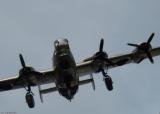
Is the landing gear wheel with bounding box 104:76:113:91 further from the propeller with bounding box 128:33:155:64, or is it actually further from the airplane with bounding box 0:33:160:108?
the propeller with bounding box 128:33:155:64

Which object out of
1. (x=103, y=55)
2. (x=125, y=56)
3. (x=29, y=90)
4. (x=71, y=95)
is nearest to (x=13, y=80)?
(x=29, y=90)

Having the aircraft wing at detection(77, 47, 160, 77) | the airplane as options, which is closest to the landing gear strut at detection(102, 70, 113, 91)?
the airplane

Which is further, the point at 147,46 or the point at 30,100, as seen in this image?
the point at 147,46

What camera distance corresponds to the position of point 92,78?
4481 cm

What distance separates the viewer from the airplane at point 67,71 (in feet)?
133

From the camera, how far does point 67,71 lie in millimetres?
40688

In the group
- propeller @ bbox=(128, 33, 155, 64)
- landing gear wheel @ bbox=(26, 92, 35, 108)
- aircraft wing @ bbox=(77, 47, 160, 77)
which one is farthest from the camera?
propeller @ bbox=(128, 33, 155, 64)

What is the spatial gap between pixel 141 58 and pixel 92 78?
561 cm

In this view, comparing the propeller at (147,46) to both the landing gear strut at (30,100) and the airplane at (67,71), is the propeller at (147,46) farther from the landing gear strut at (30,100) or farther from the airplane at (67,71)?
the landing gear strut at (30,100)

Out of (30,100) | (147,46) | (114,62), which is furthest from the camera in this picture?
(114,62)

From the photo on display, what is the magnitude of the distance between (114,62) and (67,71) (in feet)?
22.1

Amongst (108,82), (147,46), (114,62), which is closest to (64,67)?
(108,82)

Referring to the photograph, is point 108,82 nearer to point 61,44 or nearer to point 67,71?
point 67,71

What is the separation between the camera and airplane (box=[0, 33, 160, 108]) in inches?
1599
